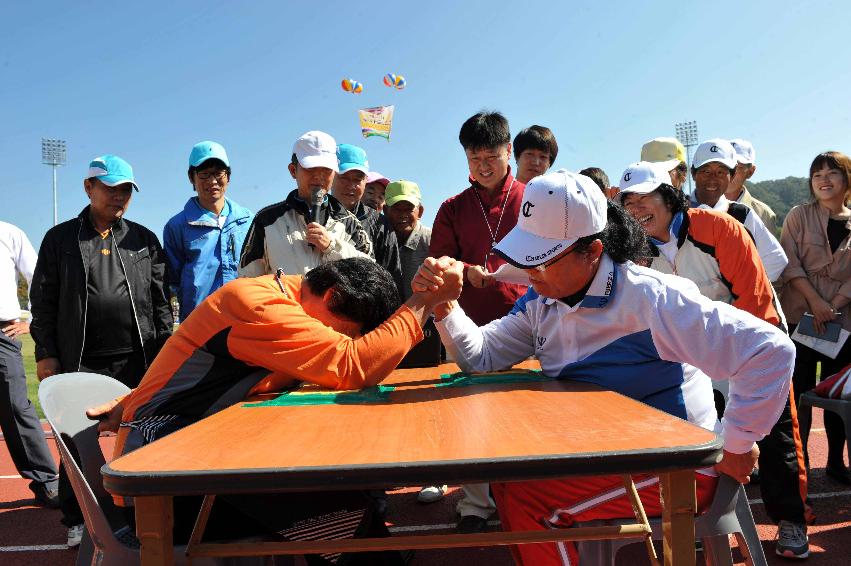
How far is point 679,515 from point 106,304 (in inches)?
137

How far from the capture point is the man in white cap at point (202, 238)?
14.2ft

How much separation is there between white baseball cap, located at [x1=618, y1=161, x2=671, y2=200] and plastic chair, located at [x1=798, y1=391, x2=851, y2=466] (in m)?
1.40

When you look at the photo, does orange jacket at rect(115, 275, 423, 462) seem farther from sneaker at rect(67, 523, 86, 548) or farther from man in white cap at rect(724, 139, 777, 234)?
man in white cap at rect(724, 139, 777, 234)

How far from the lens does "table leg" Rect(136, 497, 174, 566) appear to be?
1257 mm

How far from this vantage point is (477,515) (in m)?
3.57

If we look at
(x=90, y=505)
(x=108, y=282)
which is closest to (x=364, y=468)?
(x=90, y=505)

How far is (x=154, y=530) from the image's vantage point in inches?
50.0

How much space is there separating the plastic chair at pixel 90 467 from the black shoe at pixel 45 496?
2.65 m

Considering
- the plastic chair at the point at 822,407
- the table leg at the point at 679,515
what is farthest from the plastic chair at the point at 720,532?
the plastic chair at the point at 822,407

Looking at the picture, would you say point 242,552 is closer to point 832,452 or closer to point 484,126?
point 484,126

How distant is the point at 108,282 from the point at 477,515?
248 cm

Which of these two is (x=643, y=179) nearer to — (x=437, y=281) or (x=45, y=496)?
(x=437, y=281)

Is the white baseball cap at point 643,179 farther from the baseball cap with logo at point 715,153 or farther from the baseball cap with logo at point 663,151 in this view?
the baseball cap with logo at point 663,151

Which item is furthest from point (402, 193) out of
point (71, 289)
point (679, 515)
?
point (679, 515)
